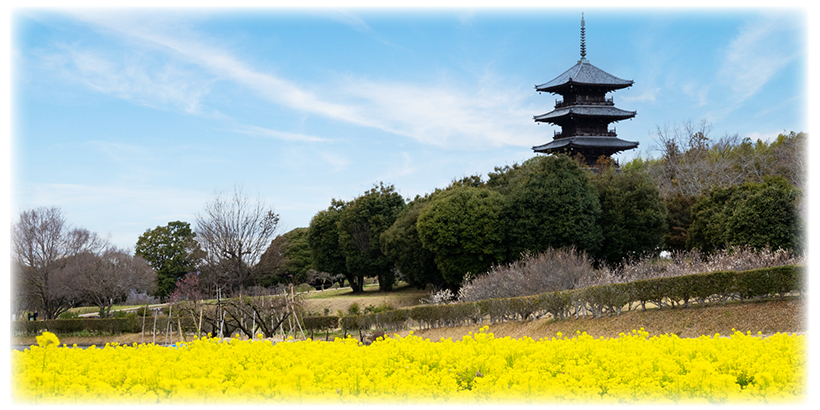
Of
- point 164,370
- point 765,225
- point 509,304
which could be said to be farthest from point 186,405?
point 765,225

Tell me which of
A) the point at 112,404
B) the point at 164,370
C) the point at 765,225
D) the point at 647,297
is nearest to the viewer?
the point at 112,404

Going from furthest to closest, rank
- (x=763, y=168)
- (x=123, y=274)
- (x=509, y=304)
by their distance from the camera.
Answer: (x=763, y=168)
(x=123, y=274)
(x=509, y=304)

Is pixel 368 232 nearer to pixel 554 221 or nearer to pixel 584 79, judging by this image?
pixel 554 221

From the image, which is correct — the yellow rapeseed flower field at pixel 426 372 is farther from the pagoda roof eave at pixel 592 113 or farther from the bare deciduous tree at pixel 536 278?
the pagoda roof eave at pixel 592 113

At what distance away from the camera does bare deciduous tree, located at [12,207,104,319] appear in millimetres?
25250

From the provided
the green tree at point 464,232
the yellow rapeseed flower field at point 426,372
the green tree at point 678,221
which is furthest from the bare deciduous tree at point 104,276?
the green tree at point 678,221

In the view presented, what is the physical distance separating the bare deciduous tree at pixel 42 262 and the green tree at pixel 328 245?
37.7 feet

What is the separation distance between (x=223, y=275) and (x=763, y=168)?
29176 mm

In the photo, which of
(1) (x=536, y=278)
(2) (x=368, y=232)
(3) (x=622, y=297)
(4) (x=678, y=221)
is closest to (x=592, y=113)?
(4) (x=678, y=221)

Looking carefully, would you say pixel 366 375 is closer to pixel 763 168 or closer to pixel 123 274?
pixel 123 274

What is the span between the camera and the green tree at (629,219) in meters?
21.7

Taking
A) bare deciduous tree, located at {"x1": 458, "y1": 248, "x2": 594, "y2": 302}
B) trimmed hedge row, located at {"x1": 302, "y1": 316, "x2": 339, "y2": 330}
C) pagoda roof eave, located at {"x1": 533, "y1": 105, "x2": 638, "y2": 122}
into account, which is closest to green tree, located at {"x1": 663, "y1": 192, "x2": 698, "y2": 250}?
pagoda roof eave, located at {"x1": 533, "y1": 105, "x2": 638, "y2": 122}

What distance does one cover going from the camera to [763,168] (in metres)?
31.5

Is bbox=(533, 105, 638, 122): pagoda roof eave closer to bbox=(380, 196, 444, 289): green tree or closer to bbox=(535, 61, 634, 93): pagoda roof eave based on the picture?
bbox=(535, 61, 634, 93): pagoda roof eave
